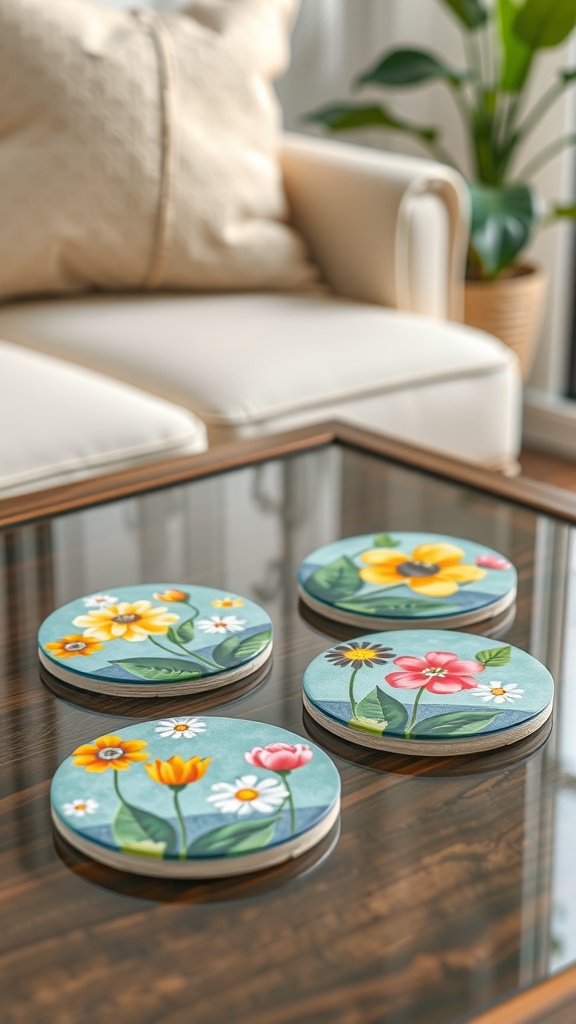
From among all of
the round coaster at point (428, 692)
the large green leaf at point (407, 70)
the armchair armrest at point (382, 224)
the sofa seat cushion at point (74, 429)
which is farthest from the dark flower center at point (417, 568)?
the large green leaf at point (407, 70)

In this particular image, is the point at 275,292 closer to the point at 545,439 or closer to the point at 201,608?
the point at 545,439

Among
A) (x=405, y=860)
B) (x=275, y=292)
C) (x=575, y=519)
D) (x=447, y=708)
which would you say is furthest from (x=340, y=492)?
(x=275, y=292)

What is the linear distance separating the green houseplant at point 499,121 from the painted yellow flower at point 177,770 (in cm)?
168

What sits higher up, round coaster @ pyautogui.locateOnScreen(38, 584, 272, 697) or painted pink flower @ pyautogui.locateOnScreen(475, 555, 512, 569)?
round coaster @ pyautogui.locateOnScreen(38, 584, 272, 697)

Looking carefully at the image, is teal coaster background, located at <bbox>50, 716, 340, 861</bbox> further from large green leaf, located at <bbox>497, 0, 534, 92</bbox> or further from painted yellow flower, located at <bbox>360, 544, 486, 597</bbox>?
large green leaf, located at <bbox>497, 0, 534, 92</bbox>

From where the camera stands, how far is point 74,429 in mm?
1400

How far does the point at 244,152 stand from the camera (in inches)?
78.8

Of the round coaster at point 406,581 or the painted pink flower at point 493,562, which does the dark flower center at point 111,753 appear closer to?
the round coaster at point 406,581

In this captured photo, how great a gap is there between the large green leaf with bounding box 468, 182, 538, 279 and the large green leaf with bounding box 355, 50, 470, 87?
31 centimetres

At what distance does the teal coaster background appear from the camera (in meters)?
0.63

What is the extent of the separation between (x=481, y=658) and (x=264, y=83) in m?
1.49

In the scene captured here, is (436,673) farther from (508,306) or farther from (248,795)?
(508,306)

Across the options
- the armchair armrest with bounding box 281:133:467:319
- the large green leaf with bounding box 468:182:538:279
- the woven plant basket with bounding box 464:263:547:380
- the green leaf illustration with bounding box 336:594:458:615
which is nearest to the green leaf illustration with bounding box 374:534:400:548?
the green leaf illustration with bounding box 336:594:458:615

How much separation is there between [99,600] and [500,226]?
1.56 meters
